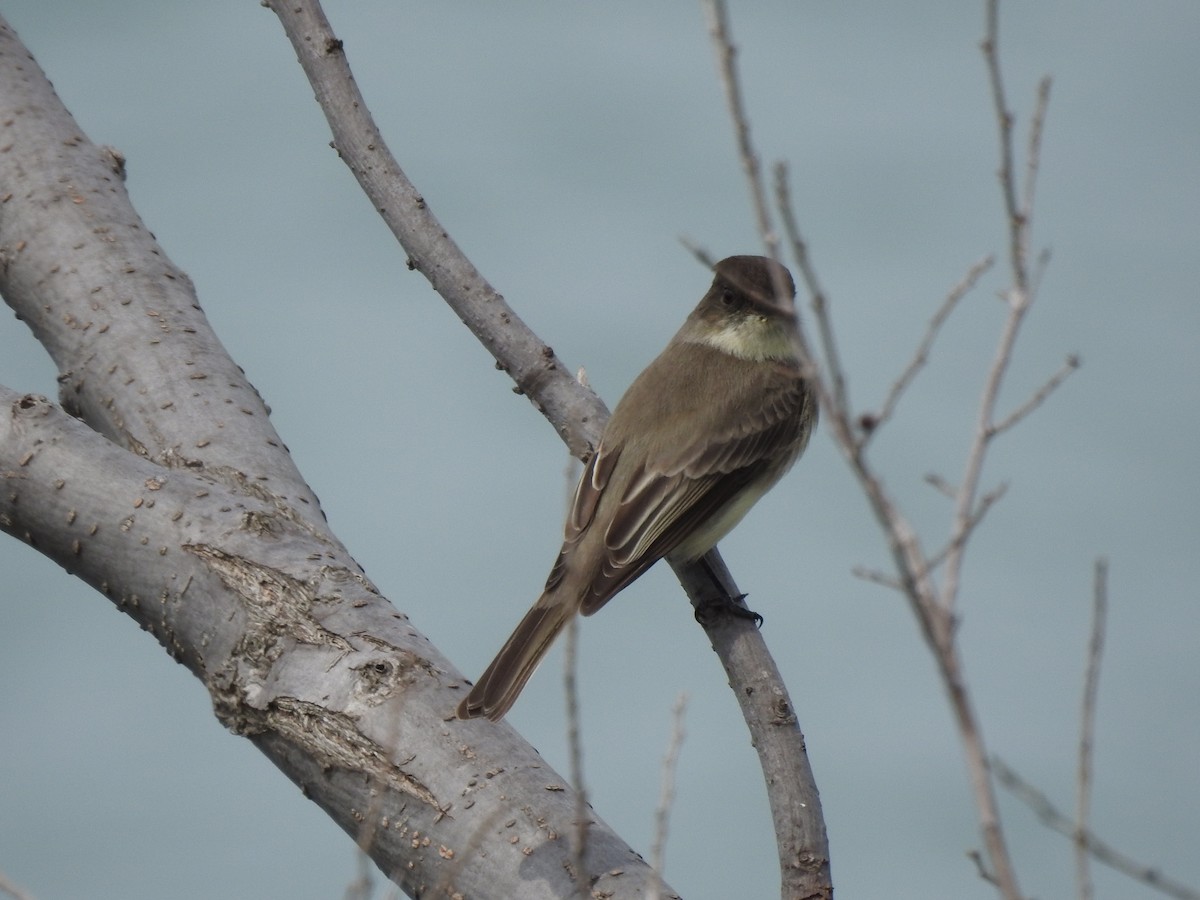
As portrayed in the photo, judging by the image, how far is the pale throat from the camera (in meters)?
4.88

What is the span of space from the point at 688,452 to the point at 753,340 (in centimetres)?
61

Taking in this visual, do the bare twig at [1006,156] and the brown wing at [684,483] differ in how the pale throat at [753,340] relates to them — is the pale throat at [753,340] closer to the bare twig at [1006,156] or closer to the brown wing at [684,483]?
the brown wing at [684,483]

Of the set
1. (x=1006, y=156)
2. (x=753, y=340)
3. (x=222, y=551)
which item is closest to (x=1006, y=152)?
(x=1006, y=156)

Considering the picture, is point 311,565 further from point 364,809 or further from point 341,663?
point 364,809

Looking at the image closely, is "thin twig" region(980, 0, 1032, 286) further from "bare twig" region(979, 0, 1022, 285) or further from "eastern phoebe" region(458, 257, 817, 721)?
"eastern phoebe" region(458, 257, 817, 721)

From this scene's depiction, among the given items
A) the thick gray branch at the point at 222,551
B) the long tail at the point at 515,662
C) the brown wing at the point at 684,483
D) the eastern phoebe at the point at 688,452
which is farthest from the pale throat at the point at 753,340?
the thick gray branch at the point at 222,551

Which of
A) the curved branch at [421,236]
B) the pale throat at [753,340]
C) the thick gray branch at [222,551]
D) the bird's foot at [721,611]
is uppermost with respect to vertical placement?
the pale throat at [753,340]

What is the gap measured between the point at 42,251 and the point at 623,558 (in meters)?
1.72

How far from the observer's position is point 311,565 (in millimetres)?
2918

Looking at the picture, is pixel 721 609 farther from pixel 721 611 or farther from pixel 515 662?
pixel 515 662

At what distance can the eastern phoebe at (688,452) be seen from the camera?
404cm

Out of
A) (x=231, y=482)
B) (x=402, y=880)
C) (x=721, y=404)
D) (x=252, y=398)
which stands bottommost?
(x=402, y=880)

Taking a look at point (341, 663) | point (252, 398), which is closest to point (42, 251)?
point (252, 398)

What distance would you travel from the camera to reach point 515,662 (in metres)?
3.30
